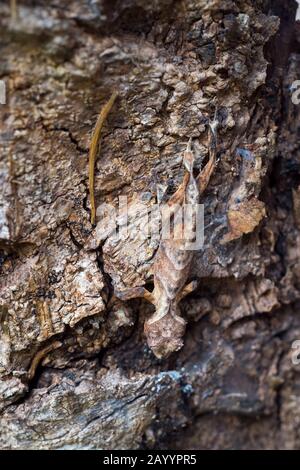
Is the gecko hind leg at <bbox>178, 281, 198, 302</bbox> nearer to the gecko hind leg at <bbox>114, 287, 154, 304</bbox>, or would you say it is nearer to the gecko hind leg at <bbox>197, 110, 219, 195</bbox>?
the gecko hind leg at <bbox>114, 287, 154, 304</bbox>

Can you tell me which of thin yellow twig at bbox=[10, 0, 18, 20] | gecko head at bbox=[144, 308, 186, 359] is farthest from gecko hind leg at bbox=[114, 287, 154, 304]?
thin yellow twig at bbox=[10, 0, 18, 20]

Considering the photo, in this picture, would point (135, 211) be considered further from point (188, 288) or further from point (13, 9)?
point (13, 9)

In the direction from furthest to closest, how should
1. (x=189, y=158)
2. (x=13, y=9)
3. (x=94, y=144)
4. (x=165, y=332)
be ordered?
(x=165, y=332)
(x=189, y=158)
(x=94, y=144)
(x=13, y=9)

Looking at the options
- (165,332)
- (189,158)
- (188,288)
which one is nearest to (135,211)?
(189,158)

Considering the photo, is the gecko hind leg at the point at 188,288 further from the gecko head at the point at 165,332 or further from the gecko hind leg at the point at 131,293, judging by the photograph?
the gecko hind leg at the point at 131,293
